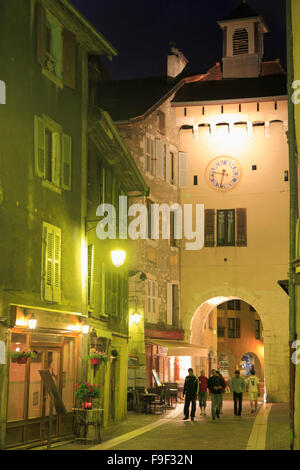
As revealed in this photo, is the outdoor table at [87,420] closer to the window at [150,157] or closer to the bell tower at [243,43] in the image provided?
the window at [150,157]

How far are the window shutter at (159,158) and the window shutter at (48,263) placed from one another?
60.7 ft

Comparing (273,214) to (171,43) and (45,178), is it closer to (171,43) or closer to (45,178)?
(171,43)

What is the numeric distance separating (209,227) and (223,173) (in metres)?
2.62

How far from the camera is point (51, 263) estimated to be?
16375mm

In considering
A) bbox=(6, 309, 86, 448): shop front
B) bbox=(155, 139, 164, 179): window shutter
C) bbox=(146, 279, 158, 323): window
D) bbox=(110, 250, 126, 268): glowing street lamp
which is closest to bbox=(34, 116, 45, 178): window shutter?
bbox=(6, 309, 86, 448): shop front

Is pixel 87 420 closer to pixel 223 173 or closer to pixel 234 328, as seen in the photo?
pixel 223 173

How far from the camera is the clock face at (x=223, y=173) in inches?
1439

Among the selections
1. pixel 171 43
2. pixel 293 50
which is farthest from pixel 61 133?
pixel 171 43

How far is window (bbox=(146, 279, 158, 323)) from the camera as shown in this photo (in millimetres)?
32966

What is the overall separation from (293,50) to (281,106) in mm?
21627

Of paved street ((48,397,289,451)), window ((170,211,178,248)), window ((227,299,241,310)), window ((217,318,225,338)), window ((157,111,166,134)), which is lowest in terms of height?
paved street ((48,397,289,451))

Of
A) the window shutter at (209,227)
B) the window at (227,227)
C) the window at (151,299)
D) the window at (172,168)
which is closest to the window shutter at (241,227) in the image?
the window at (227,227)

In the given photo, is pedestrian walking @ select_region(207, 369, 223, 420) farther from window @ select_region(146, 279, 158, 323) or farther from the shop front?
window @ select_region(146, 279, 158, 323)

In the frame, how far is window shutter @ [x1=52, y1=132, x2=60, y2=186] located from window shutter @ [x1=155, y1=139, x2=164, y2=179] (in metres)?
17.3
